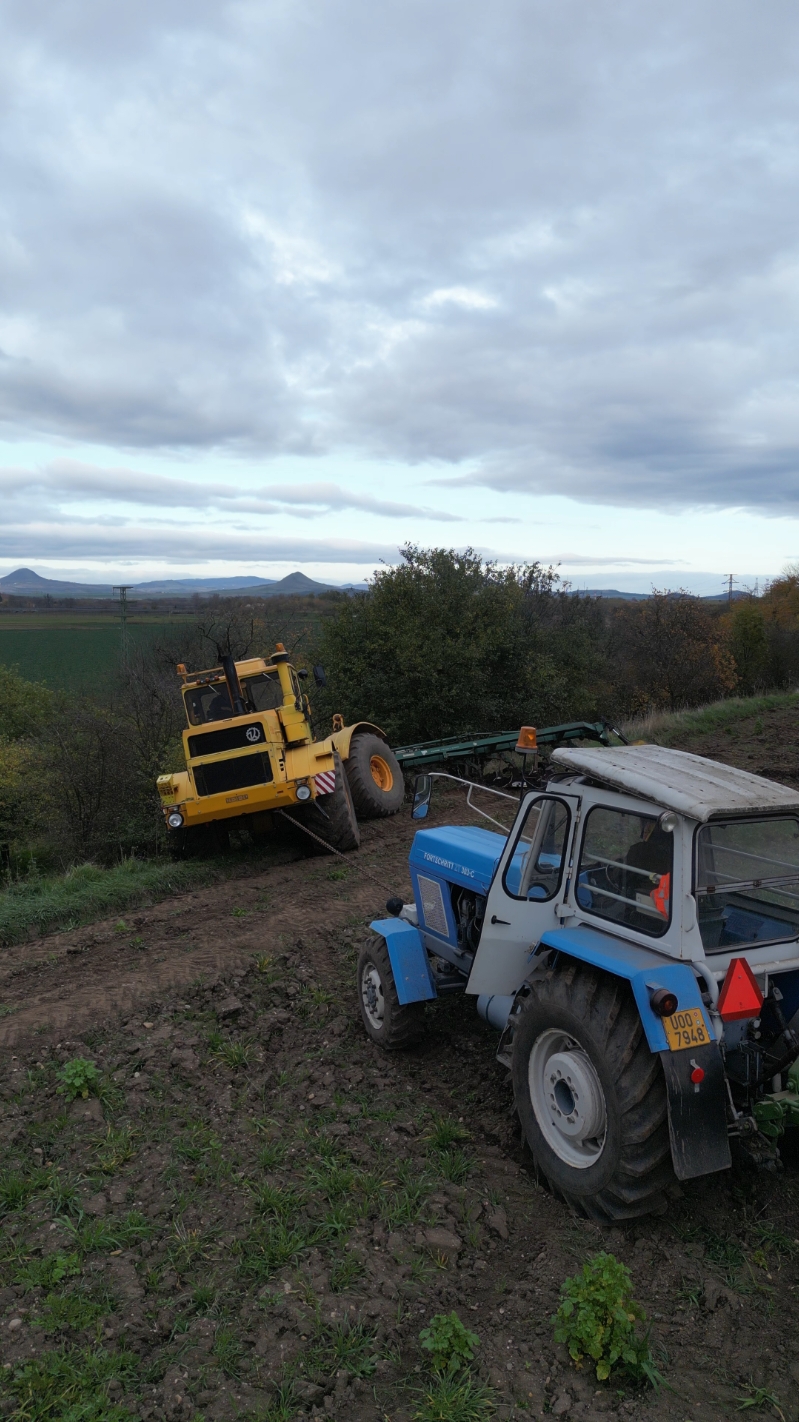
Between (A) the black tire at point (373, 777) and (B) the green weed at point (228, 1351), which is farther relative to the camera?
(A) the black tire at point (373, 777)

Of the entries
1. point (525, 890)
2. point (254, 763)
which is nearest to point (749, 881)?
point (525, 890)

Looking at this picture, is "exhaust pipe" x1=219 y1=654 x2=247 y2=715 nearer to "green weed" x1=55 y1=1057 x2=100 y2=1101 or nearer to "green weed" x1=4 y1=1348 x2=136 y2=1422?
"green weed" x1=55 y1=1057 x2=100 y2=1101

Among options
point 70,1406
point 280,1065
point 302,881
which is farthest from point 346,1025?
point 302,881

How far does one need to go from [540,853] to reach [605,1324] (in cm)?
203

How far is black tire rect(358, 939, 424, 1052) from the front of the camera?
554 centimetres

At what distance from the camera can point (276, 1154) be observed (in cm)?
463

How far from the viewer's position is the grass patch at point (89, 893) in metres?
9.46

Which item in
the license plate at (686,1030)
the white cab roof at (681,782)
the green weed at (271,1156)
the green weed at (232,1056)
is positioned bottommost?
the green weed at (232,1056)

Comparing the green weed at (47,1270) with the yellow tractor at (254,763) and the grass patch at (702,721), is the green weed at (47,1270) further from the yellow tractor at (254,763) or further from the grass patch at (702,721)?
the grass patch at (702,721)

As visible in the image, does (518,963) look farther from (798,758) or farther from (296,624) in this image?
(296,624)

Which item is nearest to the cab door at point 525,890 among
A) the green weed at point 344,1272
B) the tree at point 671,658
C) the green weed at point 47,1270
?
the green weed at point 344,1272

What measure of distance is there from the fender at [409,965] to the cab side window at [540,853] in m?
1.16

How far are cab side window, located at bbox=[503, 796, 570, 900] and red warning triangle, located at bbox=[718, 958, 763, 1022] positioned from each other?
0.98m

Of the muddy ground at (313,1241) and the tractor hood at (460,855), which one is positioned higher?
the tractor hood at (460,855)
